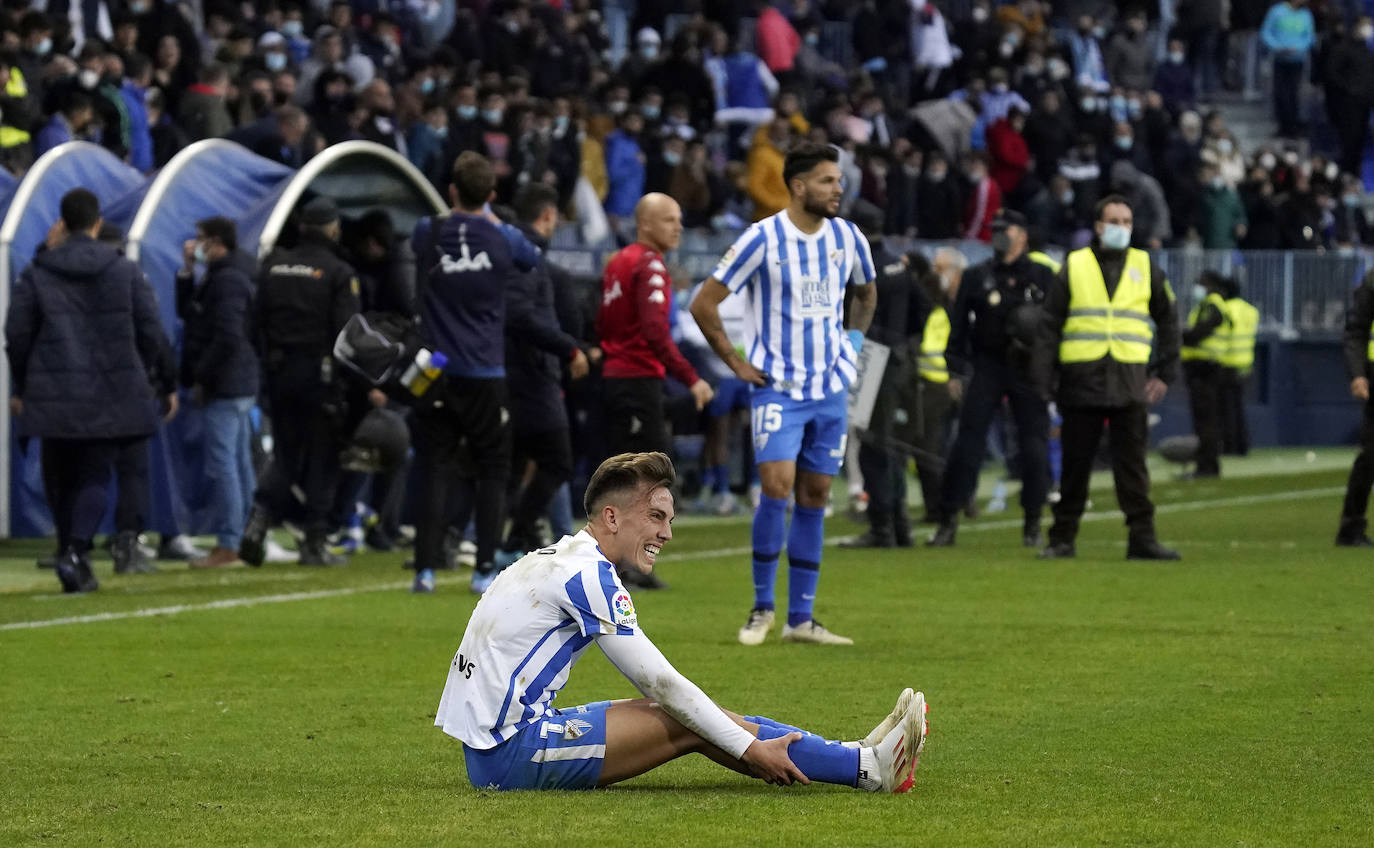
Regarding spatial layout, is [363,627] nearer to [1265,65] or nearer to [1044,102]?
[1044,102]

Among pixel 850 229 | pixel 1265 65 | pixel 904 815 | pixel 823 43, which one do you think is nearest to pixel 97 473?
pixel 850 229

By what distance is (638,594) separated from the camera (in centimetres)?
1255

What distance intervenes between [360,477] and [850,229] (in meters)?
5.53

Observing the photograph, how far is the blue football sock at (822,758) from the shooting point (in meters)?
6.44

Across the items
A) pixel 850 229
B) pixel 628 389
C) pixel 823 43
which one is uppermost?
pixel 823 43

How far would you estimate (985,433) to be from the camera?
15.9m

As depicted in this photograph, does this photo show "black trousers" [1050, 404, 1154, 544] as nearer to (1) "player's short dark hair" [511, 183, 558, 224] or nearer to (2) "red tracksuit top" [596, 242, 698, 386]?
(2) "red tracksuit top" [596, 242, 698, 386]

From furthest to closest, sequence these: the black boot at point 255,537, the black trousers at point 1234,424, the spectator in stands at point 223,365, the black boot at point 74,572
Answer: the black trousers at point 1234,424 → the spectator in stands at point 223,365 → the black boot at point 255,537 → the black boot at point 74,572

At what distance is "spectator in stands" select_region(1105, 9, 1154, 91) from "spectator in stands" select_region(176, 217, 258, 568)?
2072 cm

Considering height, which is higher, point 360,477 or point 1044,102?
point 1044,102

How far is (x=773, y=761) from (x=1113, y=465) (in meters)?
8.27

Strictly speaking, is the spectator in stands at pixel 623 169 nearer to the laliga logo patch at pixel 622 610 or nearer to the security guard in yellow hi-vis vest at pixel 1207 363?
the security guard in yellow hi-vis vest at pixel 1207 363

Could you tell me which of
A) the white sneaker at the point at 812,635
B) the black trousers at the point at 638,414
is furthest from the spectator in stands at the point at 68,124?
the white sneaker at the point at 812,635

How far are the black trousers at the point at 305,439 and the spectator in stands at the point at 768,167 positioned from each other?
12049 millimetres
